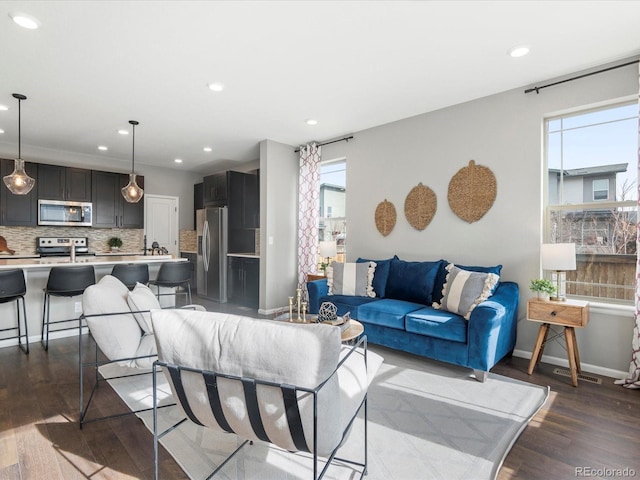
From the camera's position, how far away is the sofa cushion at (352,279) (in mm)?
4199

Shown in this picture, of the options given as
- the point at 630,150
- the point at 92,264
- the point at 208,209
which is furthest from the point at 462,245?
the point at 208,209

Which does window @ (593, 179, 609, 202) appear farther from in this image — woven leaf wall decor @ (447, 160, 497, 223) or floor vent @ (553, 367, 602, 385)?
floor vent @ (553, 367, 602, 385)

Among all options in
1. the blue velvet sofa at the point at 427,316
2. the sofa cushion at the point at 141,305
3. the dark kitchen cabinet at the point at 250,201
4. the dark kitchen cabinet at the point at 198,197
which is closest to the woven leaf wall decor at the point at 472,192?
the blue velvet sofa at the point at 427,316

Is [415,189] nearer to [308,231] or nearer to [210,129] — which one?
[308,231]

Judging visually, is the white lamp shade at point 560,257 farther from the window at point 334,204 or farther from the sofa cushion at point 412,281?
the window at point 334,204

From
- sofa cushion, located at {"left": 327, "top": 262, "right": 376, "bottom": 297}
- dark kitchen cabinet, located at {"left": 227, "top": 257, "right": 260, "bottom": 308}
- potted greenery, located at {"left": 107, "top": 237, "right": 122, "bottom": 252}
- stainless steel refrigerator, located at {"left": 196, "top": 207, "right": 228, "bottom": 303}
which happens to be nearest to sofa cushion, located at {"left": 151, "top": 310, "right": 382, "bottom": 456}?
sofa cushion, located at {"left": 327, "top": 262, "right": 376, "bottom": 297}

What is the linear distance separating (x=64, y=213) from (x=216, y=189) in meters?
2.62

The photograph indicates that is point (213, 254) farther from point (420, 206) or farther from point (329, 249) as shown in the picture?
point (420, 206)

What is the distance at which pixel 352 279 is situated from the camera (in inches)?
168

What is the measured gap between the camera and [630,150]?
Answer: 3.12 m

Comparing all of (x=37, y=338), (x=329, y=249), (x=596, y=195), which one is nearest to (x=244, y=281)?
(x=329, y=249)

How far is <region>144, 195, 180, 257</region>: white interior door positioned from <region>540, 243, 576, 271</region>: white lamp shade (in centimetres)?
703

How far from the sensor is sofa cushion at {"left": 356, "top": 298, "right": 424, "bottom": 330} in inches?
135

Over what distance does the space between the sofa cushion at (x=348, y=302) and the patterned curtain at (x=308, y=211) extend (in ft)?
4.83
